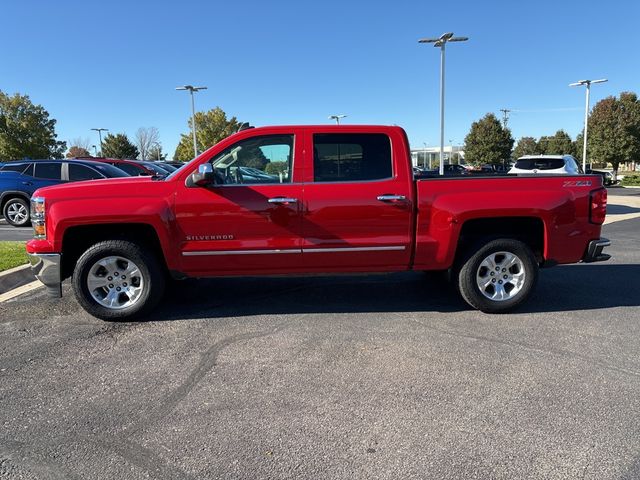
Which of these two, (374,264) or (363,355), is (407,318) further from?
(363,355)

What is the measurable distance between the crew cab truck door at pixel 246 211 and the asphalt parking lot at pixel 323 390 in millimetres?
630

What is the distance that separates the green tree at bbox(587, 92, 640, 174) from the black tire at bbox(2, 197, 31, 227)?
4305 cm

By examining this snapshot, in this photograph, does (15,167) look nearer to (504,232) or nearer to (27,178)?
(27,178)

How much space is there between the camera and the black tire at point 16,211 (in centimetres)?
1251

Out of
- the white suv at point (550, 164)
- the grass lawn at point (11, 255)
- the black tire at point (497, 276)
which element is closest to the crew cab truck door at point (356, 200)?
the black tire at point (497, 276)

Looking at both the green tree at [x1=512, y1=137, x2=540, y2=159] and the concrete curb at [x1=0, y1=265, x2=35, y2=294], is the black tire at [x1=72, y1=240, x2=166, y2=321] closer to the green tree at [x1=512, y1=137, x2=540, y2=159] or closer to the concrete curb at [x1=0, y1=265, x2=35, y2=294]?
the concrete curb at [x1=0, y1=265, x2=35, y2=294]

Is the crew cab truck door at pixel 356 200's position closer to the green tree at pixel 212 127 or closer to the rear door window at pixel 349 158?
the rear door window at pixel 349 158

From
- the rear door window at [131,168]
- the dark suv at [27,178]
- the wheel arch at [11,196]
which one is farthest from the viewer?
the rear door window at [131,168]

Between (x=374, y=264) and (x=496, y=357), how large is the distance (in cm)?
153

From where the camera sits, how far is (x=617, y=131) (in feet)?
134

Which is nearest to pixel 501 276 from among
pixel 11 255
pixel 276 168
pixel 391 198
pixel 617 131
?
pixel 391 198

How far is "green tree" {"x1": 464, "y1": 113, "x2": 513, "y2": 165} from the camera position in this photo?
2093 inches

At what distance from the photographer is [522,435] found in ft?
9.31

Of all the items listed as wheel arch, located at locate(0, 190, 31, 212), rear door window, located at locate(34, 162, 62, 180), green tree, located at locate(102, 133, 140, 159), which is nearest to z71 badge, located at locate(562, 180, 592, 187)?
rear door window, located at locate(34, 162, 62, 180)
